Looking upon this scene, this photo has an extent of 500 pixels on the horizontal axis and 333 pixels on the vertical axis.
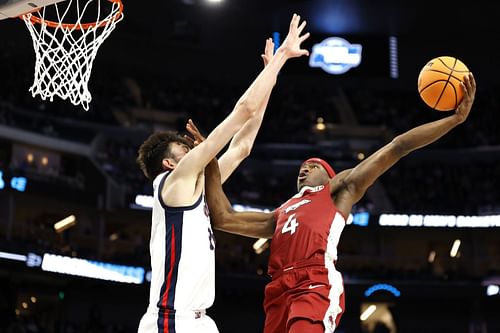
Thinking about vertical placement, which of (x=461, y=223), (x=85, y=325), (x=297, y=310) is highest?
(x=461, y=223)

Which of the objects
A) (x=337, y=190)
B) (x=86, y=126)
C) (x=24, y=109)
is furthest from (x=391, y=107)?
(x=337, y=190)

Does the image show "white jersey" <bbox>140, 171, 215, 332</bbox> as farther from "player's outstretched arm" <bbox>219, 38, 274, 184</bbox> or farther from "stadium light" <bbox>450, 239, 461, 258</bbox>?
"stadium light" <bbox>450, 239, 461, 258</bbox>

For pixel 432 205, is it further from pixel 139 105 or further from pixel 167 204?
pixel 167 204

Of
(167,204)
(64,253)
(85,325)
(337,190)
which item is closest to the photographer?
(167,204)

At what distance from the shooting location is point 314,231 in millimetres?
5539

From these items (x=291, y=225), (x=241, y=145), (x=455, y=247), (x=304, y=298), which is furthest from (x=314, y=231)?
(x=455, y=247)

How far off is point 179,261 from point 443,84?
2244 mm

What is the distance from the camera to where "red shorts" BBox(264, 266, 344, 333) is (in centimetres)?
532

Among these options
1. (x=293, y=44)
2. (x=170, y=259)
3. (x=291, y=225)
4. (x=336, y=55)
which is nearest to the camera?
(x=170, y=259)

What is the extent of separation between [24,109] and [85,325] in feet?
22.1

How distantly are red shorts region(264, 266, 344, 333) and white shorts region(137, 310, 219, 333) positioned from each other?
860mm

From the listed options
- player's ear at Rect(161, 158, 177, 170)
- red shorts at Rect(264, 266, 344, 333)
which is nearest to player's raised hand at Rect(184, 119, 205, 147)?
player's ear at Rect(161, 158, 177, 170)

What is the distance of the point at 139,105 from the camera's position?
30.3 m

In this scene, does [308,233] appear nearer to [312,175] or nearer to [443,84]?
[312,175]
